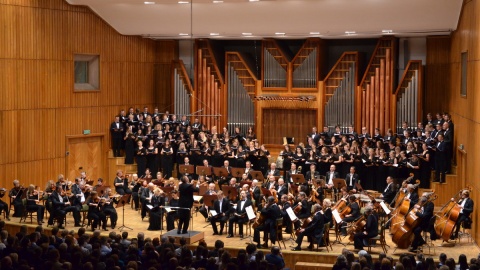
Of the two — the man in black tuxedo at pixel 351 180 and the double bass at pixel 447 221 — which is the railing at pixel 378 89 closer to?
the man in black tuxedo at pixel 351 180

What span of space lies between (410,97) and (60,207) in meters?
11.0

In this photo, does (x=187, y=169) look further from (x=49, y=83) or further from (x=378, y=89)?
(x=378, y=89)

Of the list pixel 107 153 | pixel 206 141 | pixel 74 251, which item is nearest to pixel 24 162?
pixel 107 153

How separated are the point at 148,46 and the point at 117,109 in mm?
2644

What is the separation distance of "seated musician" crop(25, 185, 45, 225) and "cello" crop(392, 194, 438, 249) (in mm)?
8243

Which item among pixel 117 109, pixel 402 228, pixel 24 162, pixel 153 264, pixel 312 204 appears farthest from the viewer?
pixel 117 109

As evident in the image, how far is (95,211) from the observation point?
18453mm

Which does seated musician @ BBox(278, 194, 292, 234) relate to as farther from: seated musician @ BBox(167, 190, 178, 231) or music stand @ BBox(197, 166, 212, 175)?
music stand @ BBox(197, 166, 212, 175)

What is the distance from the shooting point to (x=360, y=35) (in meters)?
23.8

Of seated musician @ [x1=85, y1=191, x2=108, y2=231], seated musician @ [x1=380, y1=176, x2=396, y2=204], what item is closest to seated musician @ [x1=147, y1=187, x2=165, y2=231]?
seated musician @ [x1=85, y1=191, x2=108, y2=231]

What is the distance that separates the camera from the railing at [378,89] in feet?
79.0

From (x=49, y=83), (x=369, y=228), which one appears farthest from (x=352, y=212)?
(x=49, y=83)

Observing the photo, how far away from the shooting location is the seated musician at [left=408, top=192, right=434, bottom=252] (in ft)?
52.0

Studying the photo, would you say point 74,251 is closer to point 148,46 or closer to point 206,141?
point 206,141
